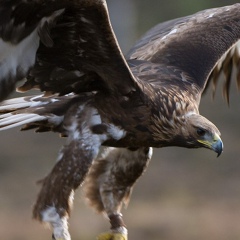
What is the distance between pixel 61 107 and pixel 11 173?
10.8 meters

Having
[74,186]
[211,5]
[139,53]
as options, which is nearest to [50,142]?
[211,5]

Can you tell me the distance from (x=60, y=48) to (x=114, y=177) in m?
1.47

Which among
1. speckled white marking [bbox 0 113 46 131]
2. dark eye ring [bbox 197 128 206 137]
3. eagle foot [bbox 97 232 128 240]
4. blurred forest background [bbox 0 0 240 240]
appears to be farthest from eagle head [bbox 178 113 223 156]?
blurred forest background [bbox 0 0 240 240]

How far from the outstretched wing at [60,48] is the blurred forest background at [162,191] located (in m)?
4.27

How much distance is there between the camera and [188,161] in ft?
75.0

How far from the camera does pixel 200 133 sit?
11.4 m

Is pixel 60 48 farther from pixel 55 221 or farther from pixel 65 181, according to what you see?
pixel 55 221

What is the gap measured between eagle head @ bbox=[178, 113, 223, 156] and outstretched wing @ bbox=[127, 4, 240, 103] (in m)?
0.48

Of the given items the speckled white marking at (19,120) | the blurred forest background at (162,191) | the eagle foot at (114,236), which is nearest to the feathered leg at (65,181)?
the speckled white marking at (19,120)

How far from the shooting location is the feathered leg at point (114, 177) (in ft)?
39.3

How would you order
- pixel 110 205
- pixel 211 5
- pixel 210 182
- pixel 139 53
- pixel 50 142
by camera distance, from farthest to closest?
pixel 211 5 → pixel 50 142 → pixel 210 182 → pixel 139 53 → pixel 110 205

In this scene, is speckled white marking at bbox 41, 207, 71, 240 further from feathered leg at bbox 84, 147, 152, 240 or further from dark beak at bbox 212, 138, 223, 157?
dark beak at bbox 212, 138, 223, 157

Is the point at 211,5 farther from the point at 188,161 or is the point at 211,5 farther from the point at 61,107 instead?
the point at 61,107

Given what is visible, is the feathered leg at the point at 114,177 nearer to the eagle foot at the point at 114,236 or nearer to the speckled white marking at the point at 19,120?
the eagle foot at the point at 114,236
